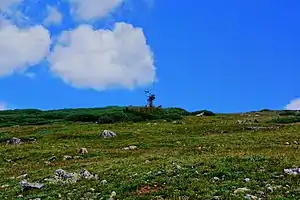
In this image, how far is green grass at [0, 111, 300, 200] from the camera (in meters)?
18.7

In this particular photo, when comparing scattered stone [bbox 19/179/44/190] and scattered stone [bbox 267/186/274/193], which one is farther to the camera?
scattered stone [bbox 19/179/44/190]

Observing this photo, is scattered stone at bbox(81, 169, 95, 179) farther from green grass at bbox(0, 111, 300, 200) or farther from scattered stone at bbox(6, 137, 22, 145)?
scattered stone at bbox(6, 137, 22, 145)

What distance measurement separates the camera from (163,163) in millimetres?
24062

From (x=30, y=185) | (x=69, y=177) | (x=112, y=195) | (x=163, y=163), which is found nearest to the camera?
(x=112, y=195)

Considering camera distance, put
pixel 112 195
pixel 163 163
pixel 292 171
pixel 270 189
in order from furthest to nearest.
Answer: pixel 163 163, pixel 292 171, pixel 112 195, pixel 270 189

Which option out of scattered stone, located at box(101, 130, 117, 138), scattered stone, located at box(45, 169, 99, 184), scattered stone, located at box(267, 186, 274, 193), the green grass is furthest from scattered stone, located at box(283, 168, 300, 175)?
scattered stone, located at box(101, 130, 117, 138)

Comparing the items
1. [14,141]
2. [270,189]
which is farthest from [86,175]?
[14,141]

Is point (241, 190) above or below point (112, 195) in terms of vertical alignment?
above

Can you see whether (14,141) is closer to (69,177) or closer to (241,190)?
(69,177)

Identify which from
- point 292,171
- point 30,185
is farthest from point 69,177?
point 292,171

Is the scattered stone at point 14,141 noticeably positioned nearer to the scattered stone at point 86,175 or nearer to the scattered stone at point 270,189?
the scattered stone at point 86,175

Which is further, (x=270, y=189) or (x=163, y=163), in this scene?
(x=163, y=163)

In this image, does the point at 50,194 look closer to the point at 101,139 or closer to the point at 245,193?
the point at 245,193

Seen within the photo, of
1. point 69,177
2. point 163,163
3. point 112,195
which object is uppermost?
point 163,163
